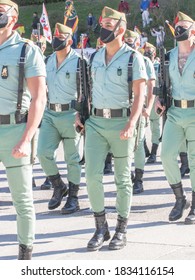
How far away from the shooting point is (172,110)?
8.78 metres

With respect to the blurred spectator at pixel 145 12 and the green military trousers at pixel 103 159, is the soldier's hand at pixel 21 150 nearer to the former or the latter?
the green military trousers at pixel 103 159

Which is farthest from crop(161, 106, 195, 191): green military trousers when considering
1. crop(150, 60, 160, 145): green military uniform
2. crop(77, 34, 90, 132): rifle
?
crop(150, 60, 160, 145): green military uniform

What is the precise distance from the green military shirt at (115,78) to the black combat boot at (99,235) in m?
1.03

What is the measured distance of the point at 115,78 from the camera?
7781mm

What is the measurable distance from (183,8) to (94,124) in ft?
118

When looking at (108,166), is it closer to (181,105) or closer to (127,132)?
(181,105)

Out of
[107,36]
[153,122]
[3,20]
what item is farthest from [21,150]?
[153,122]

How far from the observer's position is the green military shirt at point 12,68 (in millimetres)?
6648

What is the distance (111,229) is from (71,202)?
47.3 inches

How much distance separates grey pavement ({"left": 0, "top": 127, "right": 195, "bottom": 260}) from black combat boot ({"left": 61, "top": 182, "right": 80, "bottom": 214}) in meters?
0.08

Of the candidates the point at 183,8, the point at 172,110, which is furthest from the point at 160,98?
the point at 183,8

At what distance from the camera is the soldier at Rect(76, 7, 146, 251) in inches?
304

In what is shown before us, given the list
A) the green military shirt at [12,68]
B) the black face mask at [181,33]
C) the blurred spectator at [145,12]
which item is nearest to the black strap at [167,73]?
the black face mask at [181,33]
